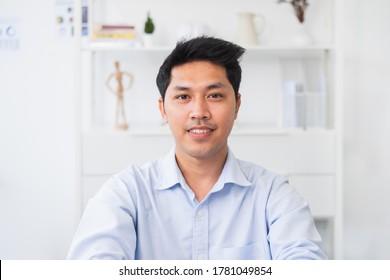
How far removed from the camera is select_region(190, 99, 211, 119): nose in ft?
3.77

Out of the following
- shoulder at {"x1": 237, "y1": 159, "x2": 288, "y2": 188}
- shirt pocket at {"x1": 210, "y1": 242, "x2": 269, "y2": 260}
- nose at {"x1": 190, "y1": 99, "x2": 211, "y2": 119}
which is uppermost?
nose at {"x1": 190, "y1": 99, "x2": 211, "y2": 119}

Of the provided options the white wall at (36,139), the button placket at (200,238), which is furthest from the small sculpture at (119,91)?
the button placket at (200,238)

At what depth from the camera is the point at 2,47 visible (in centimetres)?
250

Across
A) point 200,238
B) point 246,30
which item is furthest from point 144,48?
point 200,238

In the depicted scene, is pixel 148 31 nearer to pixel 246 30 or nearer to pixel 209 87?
pixel 246 30

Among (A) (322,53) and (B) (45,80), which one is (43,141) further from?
(A) (322,53)

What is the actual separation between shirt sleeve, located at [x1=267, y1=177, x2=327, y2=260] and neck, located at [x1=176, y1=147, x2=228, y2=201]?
0.52 feet

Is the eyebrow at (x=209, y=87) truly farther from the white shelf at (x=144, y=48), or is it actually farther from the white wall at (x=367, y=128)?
the white wall at (x=367, y=128)

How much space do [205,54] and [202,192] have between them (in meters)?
0.36

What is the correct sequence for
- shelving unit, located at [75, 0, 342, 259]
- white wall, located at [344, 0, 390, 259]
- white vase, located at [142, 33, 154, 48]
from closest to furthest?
1. shelving unit, located at [75, 0, 342, 259]
2. white vase, located at [142, 33, 154, 48]
3. white wall, located at [344, 0, 390, 259]

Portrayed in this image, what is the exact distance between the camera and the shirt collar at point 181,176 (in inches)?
46.3

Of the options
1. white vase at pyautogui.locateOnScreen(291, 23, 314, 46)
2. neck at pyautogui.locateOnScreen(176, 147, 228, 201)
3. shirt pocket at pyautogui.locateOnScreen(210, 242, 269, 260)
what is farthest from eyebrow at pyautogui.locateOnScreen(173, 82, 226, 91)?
white vase at pyautogui.locateOnScreen(291, 23, 314, 46)

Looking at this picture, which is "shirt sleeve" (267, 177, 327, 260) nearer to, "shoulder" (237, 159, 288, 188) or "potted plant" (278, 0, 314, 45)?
"shoulder" (237, 159, 288, 188)

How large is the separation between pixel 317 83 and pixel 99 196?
5.39ft
